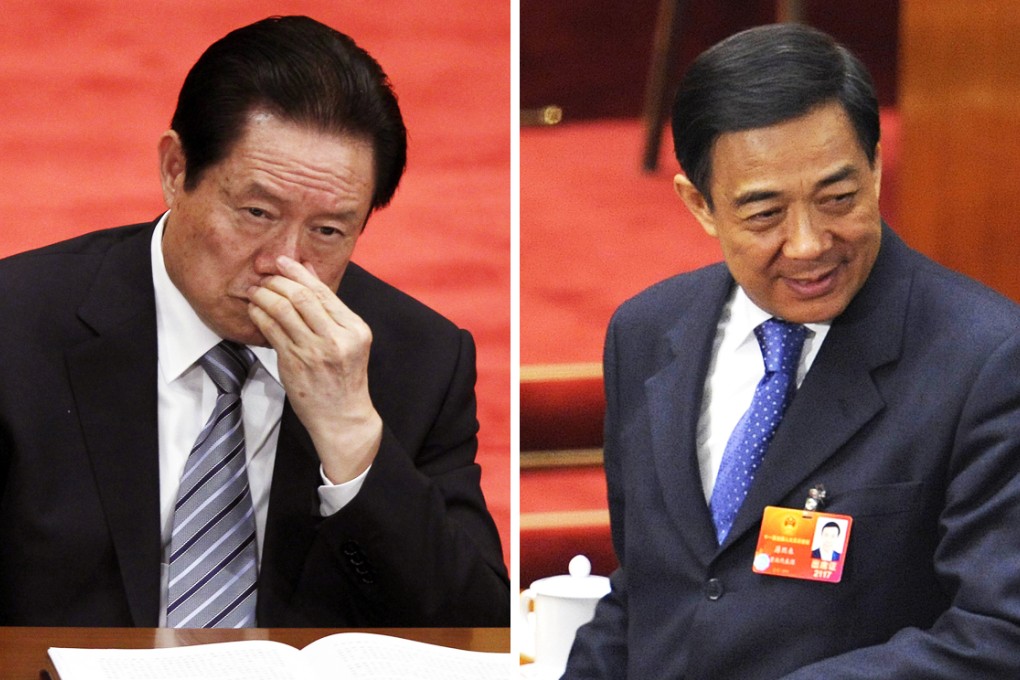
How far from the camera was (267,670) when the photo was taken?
74.0 inches

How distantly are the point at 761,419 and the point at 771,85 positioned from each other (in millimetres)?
379

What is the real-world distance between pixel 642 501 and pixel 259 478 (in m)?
0.74

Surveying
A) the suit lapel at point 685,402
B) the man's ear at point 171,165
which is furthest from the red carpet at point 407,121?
the suit lapel at point 685,402

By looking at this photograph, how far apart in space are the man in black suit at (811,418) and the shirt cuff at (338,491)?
1.83ft

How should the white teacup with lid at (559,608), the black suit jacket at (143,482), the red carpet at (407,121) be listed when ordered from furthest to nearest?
the red carpet at (407,121) → the black suit jacket at (143,482) → the white teacup with lid at (559,608)

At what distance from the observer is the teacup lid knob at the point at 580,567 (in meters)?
1.71

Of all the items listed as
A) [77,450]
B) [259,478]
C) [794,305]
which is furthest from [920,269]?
[77,450]

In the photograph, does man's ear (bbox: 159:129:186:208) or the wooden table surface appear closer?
the wooden table surface

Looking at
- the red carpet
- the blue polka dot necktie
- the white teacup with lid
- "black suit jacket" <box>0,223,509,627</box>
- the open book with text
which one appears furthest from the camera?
the red carpet

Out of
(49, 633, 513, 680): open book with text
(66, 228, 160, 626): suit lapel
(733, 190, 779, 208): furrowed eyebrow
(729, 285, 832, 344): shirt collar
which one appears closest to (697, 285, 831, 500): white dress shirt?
(729, 285, 832, 344): shirt collar

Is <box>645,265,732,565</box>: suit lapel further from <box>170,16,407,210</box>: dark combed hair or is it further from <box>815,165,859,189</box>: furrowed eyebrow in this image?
<box>170,16,407,210</box>: dark combed hair

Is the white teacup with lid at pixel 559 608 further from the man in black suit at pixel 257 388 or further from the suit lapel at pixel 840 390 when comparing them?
the man in black suit at pixel 257 388

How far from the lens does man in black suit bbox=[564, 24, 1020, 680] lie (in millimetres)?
1415

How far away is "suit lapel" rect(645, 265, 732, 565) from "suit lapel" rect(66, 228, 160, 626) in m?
0.86
